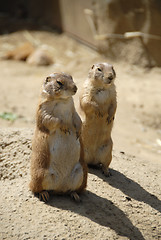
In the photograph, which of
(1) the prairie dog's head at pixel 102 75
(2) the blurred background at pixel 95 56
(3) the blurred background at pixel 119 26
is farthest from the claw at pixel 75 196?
(3) the blurred background at pixel 119 26

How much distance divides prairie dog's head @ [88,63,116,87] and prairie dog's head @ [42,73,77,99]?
0.93 meters

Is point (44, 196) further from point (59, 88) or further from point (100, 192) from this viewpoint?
point (59, 88)

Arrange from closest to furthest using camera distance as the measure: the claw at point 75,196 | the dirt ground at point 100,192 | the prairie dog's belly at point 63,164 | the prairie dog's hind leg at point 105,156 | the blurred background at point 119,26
Result: the dirt ground at point 100,192
the prairie dog's belly at point 63,164
the claw at point 75,196
the prairie dog's hind leg at point 105,156
the blurred background at point 119,26

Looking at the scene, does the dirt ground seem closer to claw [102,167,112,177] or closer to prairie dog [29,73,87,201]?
claw [102,167,112,177]

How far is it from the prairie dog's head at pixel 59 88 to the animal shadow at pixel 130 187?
144 centimetres

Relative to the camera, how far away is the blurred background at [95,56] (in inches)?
310

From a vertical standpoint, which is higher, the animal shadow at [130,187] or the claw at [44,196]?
the claw at [44,196]

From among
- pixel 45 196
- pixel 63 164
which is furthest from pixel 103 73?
pixel 45 196

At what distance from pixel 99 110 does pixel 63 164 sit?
1049 millimetres

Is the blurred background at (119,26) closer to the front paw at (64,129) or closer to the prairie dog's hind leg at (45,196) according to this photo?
the front paw at (64,129)

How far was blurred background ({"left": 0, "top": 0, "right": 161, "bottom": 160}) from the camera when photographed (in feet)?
25.8

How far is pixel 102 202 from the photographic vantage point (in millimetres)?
3980

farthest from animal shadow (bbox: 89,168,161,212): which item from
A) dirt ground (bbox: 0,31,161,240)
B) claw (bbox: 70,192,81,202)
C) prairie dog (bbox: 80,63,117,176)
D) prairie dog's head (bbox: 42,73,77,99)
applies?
prairie dog's head (bbox: 42,73,77,99)

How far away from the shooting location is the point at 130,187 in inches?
176
